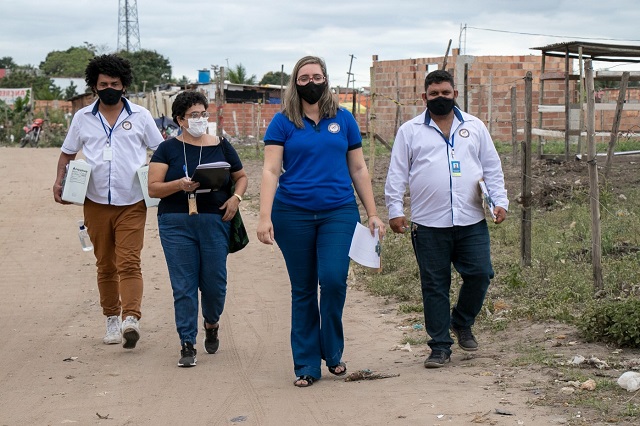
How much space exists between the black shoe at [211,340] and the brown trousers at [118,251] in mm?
578

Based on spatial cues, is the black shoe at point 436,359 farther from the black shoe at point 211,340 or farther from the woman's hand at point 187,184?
the woman's hand at point 187,184

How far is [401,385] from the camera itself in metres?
6.35

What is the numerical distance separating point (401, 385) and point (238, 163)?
211cm

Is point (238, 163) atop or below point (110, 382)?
atop

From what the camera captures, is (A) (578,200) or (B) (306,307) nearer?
(B) (306,307)

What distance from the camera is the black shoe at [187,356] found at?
23.5 feet

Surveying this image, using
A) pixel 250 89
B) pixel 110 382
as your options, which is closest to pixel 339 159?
Result: pixel 110 382

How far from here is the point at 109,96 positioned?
7.86 m

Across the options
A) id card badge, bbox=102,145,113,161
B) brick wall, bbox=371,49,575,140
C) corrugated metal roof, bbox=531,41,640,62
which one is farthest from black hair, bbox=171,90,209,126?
brick wall, bbox=371,49,575,140

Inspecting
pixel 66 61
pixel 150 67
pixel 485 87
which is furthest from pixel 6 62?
pixel 485 87

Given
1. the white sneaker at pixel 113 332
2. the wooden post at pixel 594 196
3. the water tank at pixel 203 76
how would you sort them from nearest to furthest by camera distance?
the white sneaker at pixel 113 332, the wooden post at pixel 594 196, the water tank at pixel 203 76

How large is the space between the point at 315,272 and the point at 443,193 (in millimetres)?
994

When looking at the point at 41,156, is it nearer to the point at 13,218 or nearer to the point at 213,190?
the point at 13,218

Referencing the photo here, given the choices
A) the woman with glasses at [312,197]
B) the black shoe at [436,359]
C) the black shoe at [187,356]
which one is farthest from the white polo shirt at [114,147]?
the black shoe at [436,359]
